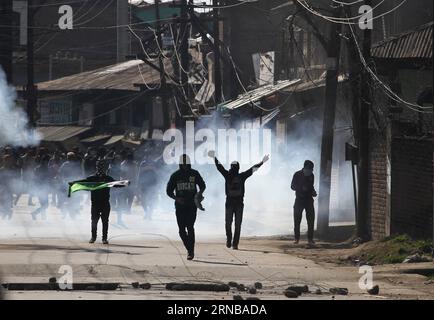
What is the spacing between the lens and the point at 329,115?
23734 mm

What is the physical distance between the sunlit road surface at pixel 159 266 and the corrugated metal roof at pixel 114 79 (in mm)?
33907

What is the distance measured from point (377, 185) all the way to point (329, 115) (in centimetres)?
222

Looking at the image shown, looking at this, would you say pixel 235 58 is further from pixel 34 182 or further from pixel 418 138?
pixel 418 138

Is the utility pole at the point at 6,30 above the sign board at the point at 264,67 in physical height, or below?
below

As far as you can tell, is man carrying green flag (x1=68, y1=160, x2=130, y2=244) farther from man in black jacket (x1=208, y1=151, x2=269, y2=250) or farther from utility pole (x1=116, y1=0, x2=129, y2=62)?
utility pole (x1=116, y1=0, x2=129, y2=62)

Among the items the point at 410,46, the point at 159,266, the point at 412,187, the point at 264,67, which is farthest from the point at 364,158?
the point at 264,67

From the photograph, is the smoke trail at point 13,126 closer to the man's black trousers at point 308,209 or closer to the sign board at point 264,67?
the sign board at point 264,67

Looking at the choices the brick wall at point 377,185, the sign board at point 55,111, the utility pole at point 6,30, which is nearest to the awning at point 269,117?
the utility pole at point 6,30

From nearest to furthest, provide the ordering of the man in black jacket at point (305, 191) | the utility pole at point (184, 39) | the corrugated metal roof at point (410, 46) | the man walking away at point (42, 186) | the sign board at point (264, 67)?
the corrugated metal roof at point (410, 46)
the man in black jacket at point (305, 191)
the man walking away at point (42, 186)
the utility pole at point (184, 39)
the sign board at point (264, 67)

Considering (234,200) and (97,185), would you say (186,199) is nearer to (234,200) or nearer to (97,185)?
(234,200)

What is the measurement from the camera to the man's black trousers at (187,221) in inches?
712

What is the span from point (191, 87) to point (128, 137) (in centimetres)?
586

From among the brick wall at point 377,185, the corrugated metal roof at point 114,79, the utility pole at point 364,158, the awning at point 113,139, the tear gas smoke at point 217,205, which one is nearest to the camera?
the utility pole at point 364,158
